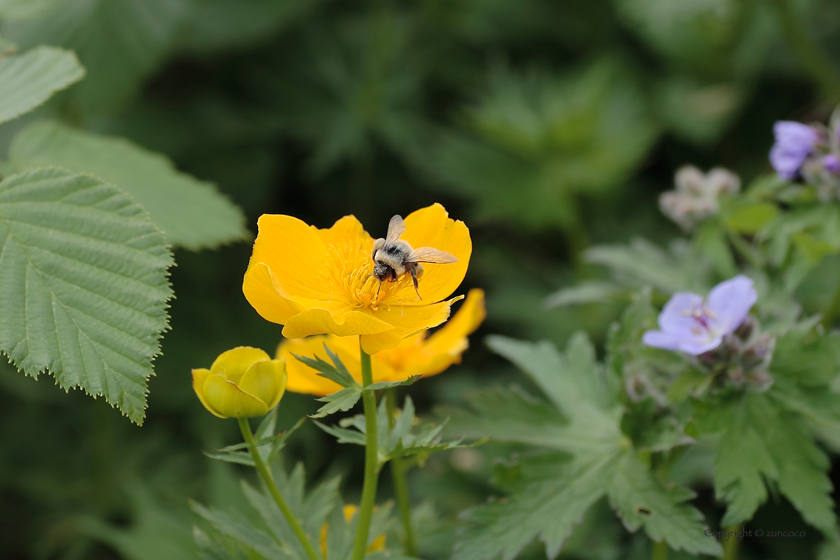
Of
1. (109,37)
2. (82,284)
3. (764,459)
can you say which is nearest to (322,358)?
(82,284)

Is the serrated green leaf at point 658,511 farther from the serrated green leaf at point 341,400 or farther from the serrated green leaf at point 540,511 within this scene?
the serrated green leaf at point 341,400

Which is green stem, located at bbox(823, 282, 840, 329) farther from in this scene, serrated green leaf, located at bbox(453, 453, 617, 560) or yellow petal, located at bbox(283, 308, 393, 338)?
yellow petal, located at bbox(283, 308, 393, 338)

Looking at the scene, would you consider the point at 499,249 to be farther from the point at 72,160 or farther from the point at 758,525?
the point at 72,160

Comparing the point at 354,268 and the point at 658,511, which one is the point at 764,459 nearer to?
the point at 658,511

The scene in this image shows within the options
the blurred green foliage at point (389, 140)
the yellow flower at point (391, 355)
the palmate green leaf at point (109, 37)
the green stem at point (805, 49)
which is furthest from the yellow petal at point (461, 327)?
the green stem at point (805, 49)

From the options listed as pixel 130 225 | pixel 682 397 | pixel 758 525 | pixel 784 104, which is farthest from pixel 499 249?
pixel 130 225
